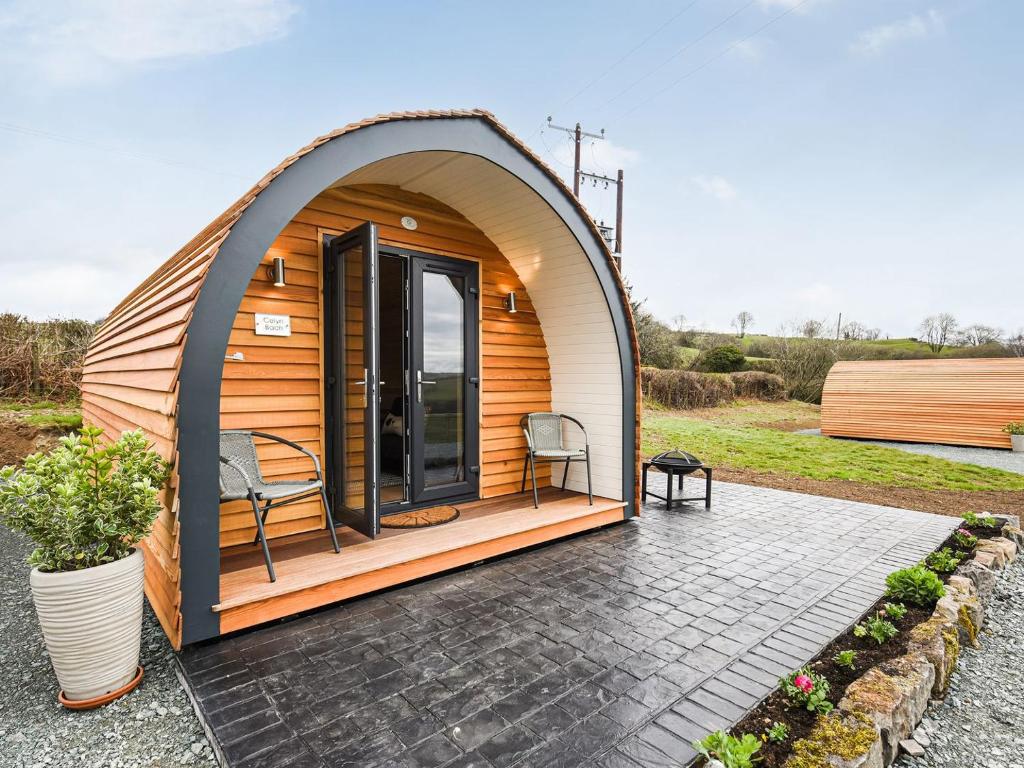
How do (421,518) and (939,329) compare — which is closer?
(421,518)

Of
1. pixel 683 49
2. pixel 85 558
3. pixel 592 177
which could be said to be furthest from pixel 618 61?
pixel 85 558

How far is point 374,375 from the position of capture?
3.22 meters

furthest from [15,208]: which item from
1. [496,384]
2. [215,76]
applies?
[496,384]

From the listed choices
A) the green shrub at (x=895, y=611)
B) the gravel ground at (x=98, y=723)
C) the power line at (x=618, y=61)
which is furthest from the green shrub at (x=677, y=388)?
the gravel ground at (x=98, y=723)

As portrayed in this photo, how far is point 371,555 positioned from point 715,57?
1081cm

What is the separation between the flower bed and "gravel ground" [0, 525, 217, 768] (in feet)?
5.94

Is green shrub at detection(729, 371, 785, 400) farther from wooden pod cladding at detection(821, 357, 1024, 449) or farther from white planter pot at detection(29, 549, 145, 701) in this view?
white planter pot at detection(29, 549, 145, 701)

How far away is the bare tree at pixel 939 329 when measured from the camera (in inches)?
754

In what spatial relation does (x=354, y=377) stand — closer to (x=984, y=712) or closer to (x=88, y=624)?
(x=88, y=624)

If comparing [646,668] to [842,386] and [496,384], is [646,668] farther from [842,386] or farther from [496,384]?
[842,386]

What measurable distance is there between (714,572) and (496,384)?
2424 mm

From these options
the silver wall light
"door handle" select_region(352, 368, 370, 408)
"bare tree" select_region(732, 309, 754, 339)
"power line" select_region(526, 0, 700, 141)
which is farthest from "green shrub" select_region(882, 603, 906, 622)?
"bare tree" select_region(732, 309, 754, 339)

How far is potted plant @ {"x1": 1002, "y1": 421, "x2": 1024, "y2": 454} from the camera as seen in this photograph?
8.93 meters

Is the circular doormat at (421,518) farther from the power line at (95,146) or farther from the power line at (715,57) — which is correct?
the power line at (95,146)
